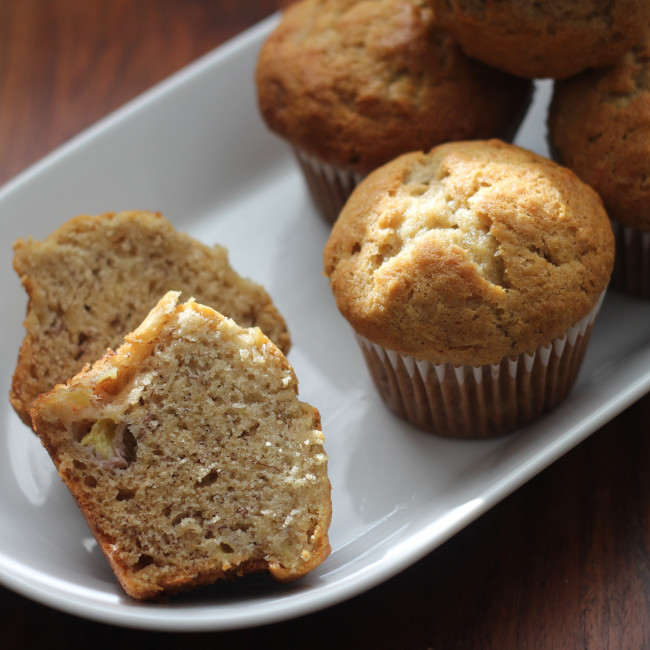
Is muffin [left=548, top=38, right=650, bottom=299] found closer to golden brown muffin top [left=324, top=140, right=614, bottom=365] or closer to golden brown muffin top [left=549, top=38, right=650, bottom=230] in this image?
golden brown muffin top [left=549, top=38, right=650, bottom=230]

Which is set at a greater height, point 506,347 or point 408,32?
point 408,32

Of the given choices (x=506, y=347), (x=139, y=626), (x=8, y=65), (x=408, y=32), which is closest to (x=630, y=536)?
(x=506, y=347)

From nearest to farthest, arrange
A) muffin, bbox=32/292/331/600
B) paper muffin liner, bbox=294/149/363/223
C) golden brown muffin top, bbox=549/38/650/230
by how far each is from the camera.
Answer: muffin, bbox=32/292/331/600
golden brown muffin top, bbox=549/38/650/230
paper muffin liner, bbox=294/149/363/223

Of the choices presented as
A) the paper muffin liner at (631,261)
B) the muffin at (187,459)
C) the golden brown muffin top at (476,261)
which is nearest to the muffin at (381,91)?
the golden brown muffin top at (476,261)

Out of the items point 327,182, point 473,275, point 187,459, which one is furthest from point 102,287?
point 473,275

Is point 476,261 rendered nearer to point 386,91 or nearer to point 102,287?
point 386,91

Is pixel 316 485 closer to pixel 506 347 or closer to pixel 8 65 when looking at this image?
pixel 506 347

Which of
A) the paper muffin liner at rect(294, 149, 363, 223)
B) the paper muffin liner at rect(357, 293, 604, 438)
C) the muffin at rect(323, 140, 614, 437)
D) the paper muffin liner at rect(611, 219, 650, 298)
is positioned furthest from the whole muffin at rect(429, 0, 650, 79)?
the paper muffin liner at rect(357, 293, 604, 438)
